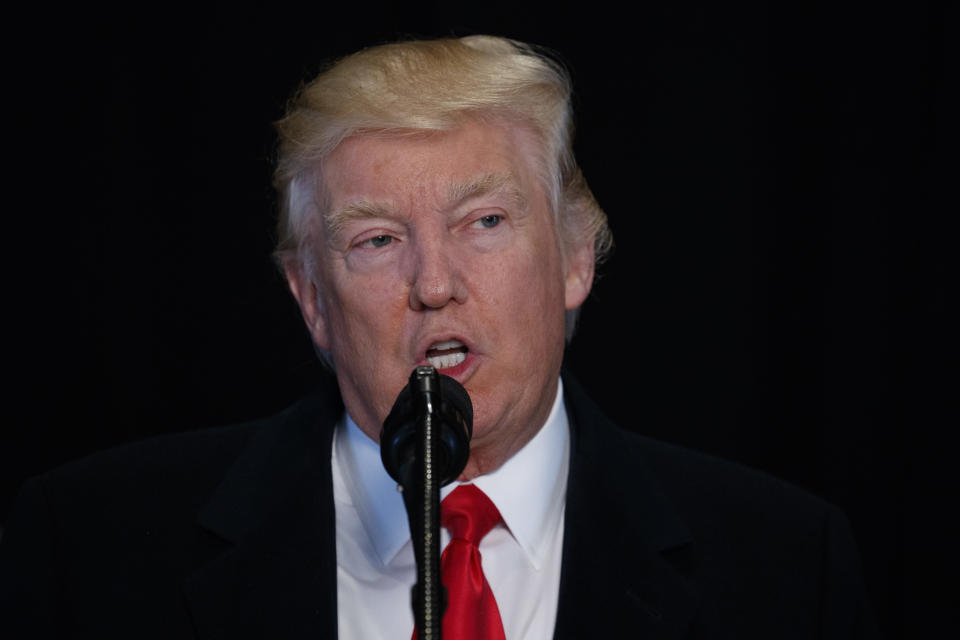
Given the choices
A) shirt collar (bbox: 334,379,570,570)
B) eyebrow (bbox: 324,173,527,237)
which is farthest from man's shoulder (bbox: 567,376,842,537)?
eyebrow (bbox: 324,173,527,237)

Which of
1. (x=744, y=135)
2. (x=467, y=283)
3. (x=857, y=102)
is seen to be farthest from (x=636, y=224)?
(x=467, y=283)

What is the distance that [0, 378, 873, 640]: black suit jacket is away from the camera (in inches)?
77.5

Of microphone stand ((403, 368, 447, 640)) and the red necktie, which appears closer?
microphone stand ((403, 368, 447, 640))

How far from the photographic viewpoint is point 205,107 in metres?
2.75

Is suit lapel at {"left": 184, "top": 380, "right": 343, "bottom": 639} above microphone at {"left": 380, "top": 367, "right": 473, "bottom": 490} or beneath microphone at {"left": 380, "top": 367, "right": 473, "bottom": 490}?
beneath

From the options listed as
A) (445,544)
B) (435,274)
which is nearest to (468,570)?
(445,544)

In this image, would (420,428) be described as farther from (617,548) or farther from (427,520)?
(617,548)

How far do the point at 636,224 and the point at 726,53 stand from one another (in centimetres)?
A: 47

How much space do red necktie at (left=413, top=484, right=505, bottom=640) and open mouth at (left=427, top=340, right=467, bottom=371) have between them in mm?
242

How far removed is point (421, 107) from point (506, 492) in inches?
27.8

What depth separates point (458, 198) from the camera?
6.43 feet

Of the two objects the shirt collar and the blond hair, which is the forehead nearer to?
the blond hair

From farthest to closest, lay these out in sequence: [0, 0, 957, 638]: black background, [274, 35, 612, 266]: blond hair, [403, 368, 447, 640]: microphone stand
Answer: [0, 0, 957, 638]: black background
[274, 35, 612, 266]: blond hair
[403, 368, 447, 640]: microphone stand

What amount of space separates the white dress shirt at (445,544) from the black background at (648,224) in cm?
80
